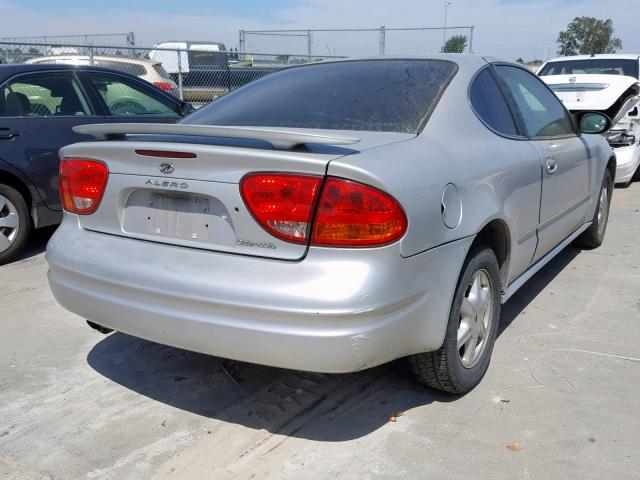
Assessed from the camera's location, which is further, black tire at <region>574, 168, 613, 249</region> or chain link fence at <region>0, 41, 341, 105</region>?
chain link fence at <region>0, 41, 341, 105</region>

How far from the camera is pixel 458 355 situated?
2.89 meters

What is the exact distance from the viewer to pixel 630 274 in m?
4.95

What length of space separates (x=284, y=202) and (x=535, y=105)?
2.42m

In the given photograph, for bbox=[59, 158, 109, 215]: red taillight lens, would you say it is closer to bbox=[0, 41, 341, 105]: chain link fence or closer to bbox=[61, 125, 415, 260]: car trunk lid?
bbox=[61, 125, 415, 260]: car trunk lid

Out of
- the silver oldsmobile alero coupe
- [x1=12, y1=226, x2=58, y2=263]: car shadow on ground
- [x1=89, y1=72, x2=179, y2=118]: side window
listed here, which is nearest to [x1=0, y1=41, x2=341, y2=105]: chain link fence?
[x1=89, y1=72, x2=179, y2=118]: side window

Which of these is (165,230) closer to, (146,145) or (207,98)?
(146,145)

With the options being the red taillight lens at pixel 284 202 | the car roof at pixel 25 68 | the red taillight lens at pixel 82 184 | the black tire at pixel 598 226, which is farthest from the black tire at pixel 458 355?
the car roof at pixel 25 68

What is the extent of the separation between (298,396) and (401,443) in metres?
0.59

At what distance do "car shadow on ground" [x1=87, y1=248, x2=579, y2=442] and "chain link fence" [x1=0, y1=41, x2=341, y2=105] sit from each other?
821cm

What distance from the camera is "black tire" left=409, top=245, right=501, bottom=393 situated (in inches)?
109

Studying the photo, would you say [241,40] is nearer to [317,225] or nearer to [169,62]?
[169,62]

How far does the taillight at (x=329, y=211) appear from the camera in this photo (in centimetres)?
228

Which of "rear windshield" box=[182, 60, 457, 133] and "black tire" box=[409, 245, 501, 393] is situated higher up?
"rear windshield" box=[182, 60, 457, 133]

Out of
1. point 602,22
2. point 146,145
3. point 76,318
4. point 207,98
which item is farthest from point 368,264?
point 602,22
